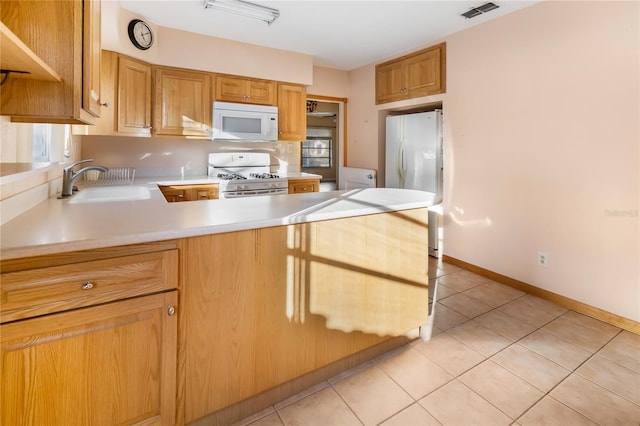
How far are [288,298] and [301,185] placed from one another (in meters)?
2.70

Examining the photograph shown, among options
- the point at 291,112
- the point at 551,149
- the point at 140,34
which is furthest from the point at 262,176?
the point at 551,149

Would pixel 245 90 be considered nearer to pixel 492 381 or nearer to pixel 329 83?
pixel 329 83

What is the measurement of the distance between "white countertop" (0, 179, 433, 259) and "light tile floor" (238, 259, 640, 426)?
0.90m

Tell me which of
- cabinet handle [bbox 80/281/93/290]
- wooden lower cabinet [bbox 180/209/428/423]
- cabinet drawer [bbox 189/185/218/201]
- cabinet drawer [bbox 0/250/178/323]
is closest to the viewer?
cabinet drawer [bbox 0/250/178/323]

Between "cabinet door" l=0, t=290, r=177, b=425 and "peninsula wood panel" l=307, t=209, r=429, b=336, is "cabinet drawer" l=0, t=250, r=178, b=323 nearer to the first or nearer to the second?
"cabinet door" l=0, t=290, r=177, b=425

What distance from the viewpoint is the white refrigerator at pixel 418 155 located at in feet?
12.3

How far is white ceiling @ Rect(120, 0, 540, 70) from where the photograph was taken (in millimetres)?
2900

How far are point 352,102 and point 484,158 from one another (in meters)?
2.39

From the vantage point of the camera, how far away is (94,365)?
112 centimetres

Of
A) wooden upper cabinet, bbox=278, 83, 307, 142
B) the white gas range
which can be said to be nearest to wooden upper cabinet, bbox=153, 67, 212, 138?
the white gas range

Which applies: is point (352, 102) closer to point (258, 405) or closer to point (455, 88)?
point (455, 88)

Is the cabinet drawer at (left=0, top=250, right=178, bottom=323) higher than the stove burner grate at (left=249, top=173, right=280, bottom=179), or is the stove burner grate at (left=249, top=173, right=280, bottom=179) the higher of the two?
the stove burner grate at (left=249, top=173, right=280, bottom=179)

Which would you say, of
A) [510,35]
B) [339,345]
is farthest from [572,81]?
[339,345]

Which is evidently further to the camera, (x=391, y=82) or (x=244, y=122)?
(x=391, y=82)
